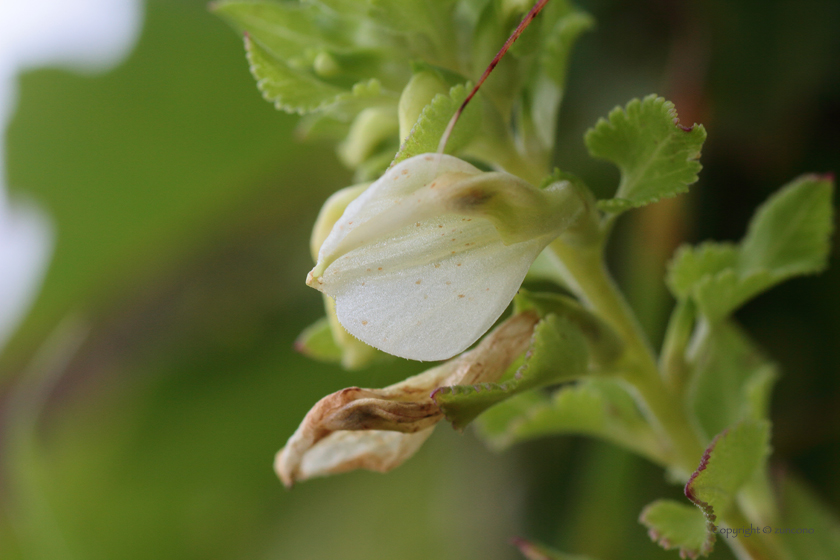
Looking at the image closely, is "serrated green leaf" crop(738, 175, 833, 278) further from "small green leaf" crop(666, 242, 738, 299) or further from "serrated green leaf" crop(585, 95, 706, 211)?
"serrated green leaf" crop(585, 95, 706, 211)

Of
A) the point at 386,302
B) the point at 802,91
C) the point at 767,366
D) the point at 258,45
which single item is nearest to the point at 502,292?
the point at 386,302

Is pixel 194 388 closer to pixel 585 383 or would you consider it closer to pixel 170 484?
pixel 170 484

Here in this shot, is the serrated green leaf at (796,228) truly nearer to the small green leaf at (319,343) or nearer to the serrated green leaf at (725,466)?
the serrated green leaf at (725,466)

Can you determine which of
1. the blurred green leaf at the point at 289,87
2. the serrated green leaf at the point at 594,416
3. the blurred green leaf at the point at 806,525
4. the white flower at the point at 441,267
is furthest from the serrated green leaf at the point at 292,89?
the blurred green leaf at the point at 806,525

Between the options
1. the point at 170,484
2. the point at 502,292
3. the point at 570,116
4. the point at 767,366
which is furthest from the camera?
the point at 170,484

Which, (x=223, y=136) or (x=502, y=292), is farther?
(x=223, y=136)

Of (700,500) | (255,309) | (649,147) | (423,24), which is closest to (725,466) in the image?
(700,500)

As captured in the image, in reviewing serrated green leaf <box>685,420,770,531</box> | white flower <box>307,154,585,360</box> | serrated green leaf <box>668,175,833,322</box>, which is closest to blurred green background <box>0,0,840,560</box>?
serrated green leaf <box>668,175,833,322</box>
